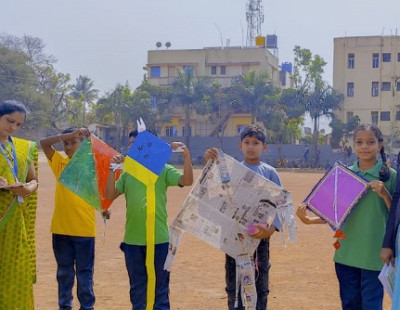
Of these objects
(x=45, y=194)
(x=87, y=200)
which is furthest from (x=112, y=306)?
(x=45, y=194)

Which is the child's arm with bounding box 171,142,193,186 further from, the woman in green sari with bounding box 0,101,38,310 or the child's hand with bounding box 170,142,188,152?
the woman in green sari with bounding box 0,101,38,310

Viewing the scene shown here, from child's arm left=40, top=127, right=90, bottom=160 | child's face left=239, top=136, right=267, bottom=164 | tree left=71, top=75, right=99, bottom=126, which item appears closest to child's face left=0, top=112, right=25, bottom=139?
child's arm left=40, top=127, right=90, bottom=160

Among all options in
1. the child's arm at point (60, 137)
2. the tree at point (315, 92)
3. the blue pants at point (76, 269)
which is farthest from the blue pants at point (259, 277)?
the tree at point (315, 92)

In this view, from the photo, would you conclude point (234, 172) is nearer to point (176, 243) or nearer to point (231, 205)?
point (231, 205)

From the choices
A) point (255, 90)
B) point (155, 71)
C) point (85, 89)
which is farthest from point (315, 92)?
point (85, 89)

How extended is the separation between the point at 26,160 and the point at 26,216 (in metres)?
0.44

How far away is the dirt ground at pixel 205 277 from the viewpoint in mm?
6027

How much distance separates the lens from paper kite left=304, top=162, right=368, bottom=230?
13.5 ft

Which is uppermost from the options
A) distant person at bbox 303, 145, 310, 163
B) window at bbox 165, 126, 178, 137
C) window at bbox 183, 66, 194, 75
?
window at bbox 183, 66, 194, 75

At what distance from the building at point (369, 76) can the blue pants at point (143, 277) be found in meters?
47.0

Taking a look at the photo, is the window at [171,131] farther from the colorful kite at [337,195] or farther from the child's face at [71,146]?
the colorful kite at [337,195]

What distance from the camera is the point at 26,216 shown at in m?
4.51

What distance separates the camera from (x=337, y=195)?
13.8 feet

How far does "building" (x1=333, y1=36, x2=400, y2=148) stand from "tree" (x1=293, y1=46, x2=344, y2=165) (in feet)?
10.5
